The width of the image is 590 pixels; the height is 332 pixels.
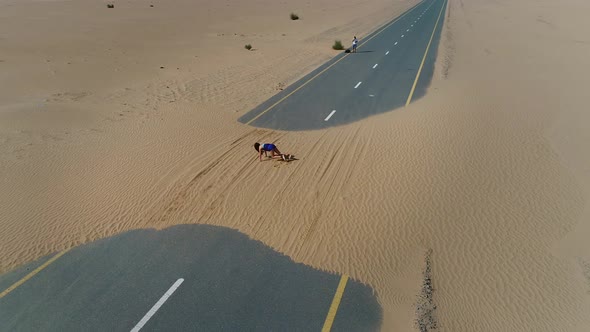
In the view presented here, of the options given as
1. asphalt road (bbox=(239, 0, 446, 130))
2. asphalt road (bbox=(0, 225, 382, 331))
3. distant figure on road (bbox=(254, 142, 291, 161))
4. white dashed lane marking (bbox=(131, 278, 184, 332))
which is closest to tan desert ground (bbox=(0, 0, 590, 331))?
distant figure on road (bbox=(254, 142, 291, 161))

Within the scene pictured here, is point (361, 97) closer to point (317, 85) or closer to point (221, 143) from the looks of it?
point (317, 85)

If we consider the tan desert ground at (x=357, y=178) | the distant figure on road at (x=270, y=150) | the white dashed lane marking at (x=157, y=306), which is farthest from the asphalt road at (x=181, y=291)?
the distant figure on road at (x=270, y=150)

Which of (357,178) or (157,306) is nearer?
(157,306)

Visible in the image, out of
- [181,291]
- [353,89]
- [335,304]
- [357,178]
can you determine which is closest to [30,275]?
[181,291]

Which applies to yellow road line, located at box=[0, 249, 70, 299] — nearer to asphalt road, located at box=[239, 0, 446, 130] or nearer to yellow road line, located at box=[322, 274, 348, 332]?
yellow road line, located at box=[322, 274, 348, 332]

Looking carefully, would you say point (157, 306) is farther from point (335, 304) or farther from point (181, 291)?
point (335, 304)

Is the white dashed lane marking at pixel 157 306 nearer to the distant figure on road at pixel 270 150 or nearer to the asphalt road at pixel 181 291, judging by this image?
the asphalt road at pixel 181 291
